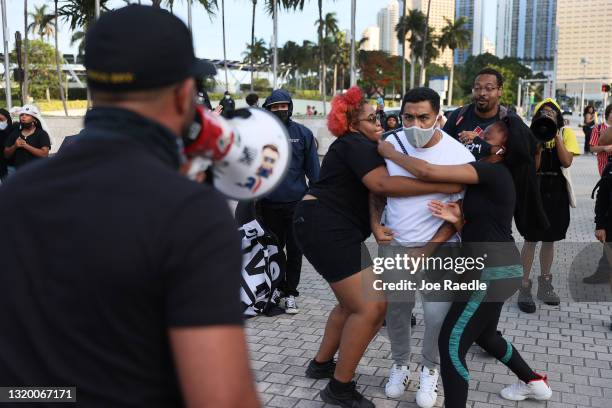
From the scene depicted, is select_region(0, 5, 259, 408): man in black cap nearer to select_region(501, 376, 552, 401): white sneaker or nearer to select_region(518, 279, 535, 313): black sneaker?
select_region(501, 376, 552, 401): white sneaker

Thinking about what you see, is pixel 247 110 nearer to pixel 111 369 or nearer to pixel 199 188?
pixel 199 188

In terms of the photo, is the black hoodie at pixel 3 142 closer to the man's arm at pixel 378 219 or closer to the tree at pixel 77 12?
the man's arm at pixel 378 219

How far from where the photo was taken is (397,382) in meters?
3.98

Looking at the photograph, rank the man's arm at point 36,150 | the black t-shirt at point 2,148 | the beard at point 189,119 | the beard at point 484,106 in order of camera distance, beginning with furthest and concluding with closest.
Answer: the black t-shirt at point 2,148
the man's arm at point 36,150
the beard at point 484,106
the beard at point 189,119

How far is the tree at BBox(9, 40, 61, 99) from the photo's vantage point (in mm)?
54625

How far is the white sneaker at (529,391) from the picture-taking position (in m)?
3.79

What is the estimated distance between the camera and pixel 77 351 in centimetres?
121

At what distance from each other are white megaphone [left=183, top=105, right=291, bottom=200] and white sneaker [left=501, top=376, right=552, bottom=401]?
2886mm

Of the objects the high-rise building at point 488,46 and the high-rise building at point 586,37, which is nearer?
the high-rise building at point 586,37

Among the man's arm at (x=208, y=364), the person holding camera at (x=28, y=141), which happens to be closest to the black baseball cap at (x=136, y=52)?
the man's arm at (x=208, y=364)

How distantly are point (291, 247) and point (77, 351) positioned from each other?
4.70 m

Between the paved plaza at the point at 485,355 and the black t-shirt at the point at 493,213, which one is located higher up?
the black t-shirt at the point at 493,213

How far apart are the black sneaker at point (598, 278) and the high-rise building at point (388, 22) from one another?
139m

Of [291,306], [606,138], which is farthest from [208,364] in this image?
[606,138]
